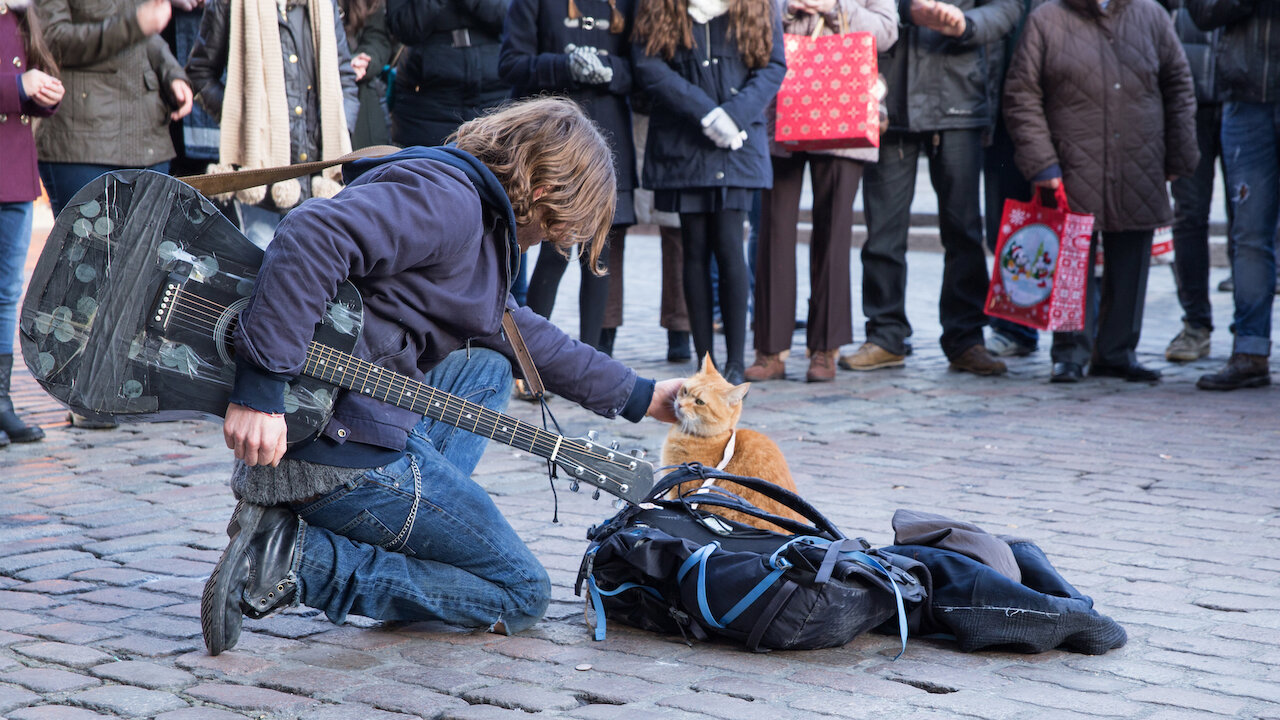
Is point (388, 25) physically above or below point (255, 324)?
above

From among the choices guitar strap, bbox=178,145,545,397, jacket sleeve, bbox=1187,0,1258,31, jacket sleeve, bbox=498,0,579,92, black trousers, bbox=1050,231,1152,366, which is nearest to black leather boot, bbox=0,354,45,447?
jacket sleeve, bbox=498,0,579,92

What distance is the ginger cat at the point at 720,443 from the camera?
11.8 ft

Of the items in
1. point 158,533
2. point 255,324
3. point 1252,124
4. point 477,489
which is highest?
point 1252,124

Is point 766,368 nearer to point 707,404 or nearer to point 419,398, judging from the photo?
point 707,404

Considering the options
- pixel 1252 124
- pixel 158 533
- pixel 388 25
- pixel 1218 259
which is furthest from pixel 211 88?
pixel 1218 259

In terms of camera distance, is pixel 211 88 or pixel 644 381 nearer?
pixel 644 381

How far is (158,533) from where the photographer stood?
3.94 meters

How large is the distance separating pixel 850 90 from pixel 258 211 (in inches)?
117

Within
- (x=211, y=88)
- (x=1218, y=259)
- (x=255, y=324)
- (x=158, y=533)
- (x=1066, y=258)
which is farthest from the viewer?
(x=1218, y=259)

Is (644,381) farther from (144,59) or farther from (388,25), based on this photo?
(388,25)

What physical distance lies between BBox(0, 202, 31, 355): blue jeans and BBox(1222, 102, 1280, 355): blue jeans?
584 cm

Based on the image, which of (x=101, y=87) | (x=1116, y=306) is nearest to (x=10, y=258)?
(x=101, y=87)

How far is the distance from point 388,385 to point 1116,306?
17.1 ft

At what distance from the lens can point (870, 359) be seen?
724 centimetres
